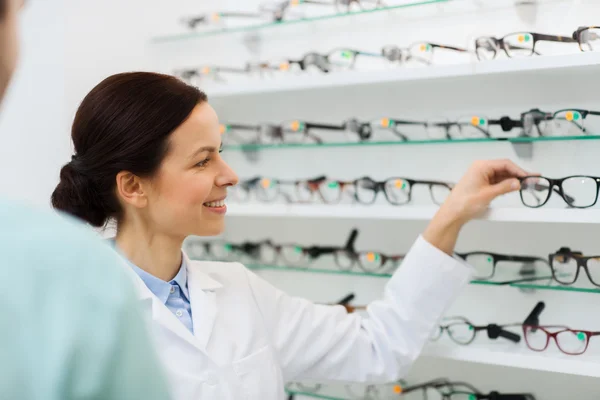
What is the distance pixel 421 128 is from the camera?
154 centimetres

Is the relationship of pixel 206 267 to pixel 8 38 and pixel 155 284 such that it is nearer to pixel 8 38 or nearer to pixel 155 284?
pixel 155 284

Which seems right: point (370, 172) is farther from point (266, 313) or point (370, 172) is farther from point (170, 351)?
point (170, 351)

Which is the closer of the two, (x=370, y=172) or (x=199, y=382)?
(x=199, y=382)

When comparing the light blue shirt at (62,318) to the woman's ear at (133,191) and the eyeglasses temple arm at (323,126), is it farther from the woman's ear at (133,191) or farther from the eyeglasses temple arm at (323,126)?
the eyeglasses temple arm at (323,126)

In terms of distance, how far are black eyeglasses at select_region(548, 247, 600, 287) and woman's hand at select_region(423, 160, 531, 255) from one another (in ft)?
0.56

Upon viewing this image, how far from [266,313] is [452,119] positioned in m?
0.57

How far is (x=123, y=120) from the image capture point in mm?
1184

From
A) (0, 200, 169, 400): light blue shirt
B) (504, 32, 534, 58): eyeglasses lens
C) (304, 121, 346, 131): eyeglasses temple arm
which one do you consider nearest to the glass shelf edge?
(304, 121, 346, 131): eyeglasses temple arm

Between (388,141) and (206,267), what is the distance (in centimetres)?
48

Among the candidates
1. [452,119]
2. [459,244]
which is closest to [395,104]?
[452,119]

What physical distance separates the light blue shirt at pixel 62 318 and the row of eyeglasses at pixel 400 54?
1113mm

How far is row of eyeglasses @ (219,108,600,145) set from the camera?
1336 mm

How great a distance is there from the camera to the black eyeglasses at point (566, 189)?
129 cm

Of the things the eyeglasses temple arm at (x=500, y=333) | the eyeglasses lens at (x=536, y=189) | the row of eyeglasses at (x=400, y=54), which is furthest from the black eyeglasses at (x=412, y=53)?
the eyeglasses temple arm at (x=500, y=333)
